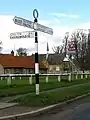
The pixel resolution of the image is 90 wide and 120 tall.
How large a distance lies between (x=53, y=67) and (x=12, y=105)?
124828 mm

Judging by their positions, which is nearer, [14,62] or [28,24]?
[28,24]

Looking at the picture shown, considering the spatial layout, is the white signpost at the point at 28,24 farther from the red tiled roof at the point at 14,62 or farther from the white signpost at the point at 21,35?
the red tiled roof at the point at 14,62

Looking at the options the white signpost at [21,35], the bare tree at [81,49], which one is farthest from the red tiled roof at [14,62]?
the white signpost at [21,35]

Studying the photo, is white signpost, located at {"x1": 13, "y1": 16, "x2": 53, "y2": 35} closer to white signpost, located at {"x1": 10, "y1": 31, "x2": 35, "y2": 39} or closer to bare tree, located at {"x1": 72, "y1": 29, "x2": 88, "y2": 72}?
white signpost, located at {"x1": 10, "y1": 31, "x2": 35, "y2": 39}

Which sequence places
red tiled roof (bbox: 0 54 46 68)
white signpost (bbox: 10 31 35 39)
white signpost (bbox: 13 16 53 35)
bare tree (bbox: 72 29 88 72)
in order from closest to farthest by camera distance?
white signpost (bbox: 13 16 53 35)
white signpost (bbox: 10 31 35 39)
bare tree (bbox: 72 29 88 72)
red tiled roof (bbox: 0 54 46 68)

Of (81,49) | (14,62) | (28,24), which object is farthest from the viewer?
(14,62)

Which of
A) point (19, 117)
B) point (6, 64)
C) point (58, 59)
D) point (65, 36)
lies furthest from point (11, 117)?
point (58, 59)

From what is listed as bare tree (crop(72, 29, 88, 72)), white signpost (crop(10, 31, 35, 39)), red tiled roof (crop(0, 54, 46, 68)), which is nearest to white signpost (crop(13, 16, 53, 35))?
white signpost (crop(10, 31, 35, 39))

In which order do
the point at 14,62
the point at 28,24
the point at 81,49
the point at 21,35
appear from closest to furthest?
the point at 28,24, the point at 21,35, the point at 81,49, the point at 14,62

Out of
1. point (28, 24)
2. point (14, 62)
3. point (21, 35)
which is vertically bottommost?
point (14, 62)

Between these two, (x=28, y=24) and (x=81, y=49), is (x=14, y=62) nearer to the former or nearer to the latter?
(x=81, y=49)

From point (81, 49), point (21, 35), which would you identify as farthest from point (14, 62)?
point (21, 35)

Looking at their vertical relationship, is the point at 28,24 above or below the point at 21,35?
above

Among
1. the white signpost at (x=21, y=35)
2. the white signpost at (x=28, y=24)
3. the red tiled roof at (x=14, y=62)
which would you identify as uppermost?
the white signpost at (x=28, y=24)
